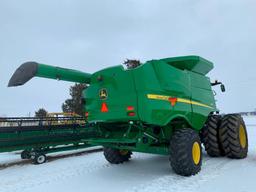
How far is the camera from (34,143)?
736cm

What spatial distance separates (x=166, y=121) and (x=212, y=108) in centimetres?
257

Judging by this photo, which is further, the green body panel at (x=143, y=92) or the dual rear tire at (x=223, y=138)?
the dual rear tire at (x=223, y=138)

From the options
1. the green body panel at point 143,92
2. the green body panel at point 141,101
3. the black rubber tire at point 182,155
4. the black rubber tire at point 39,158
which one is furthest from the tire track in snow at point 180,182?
the black rubber tire at point 39,158

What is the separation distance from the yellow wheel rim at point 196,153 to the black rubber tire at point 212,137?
147 centimetres

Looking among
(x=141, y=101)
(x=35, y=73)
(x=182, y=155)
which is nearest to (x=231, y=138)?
(x=182, y=155)

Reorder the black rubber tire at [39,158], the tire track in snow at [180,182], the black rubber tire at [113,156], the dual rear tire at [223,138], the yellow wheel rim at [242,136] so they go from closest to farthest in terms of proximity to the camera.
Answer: the tire track in snow at [180,182] → the dual rear tire at [223,138] → the black rubber tire at [113,156] → the yellow wheel rim at [242,136] → the black rubber tire at [39,158]

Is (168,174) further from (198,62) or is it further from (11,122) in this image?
(11,122)

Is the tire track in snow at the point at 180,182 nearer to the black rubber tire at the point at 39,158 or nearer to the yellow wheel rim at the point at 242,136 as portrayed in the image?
the yellow wheel rim at the point at 242,136

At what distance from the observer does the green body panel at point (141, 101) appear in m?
4.74

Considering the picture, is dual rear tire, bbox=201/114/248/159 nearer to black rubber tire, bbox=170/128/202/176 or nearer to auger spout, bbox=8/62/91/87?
black rubber tire, bbox=170/128/202/176

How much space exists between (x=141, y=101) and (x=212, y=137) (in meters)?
2.91

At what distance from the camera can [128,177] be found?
17.0ft

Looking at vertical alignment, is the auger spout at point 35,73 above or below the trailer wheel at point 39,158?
above

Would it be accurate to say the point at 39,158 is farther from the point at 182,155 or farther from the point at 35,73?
the point at 182,155
